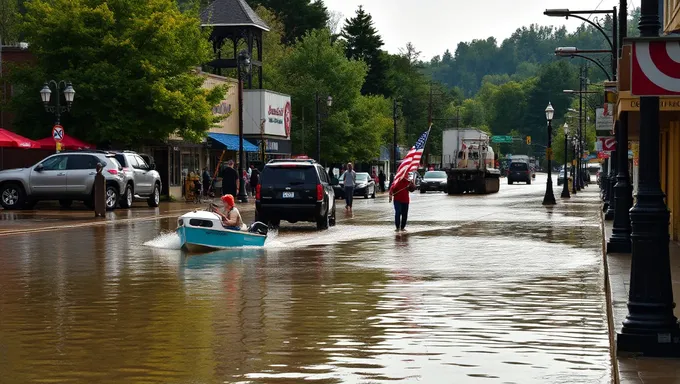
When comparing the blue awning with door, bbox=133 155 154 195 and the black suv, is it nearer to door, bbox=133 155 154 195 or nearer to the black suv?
door, bbox=133 155 154 195

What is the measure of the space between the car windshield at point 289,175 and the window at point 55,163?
13.2 meters

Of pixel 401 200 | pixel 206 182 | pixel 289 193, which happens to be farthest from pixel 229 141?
pixel 401 200

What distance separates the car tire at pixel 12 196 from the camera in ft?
145

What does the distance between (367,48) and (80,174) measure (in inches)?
3334

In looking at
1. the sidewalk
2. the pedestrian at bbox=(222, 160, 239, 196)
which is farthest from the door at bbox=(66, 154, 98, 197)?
the sidewalk

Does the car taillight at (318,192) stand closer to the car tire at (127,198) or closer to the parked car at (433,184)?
the car tire at (127,198)

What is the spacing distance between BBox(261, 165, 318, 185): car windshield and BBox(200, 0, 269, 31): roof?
138 feet

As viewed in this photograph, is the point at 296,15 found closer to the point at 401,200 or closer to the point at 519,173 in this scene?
the point at 519,173

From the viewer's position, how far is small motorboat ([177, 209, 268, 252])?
24.1 meters

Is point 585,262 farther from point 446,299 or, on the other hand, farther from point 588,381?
point 588,381

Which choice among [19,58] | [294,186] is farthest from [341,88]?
[294,186]

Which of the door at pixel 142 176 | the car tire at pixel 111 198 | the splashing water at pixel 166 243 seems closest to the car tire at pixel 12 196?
the car tire at pixel 111 198

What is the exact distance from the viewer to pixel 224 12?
75.3 meters

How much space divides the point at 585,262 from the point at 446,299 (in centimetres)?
697
